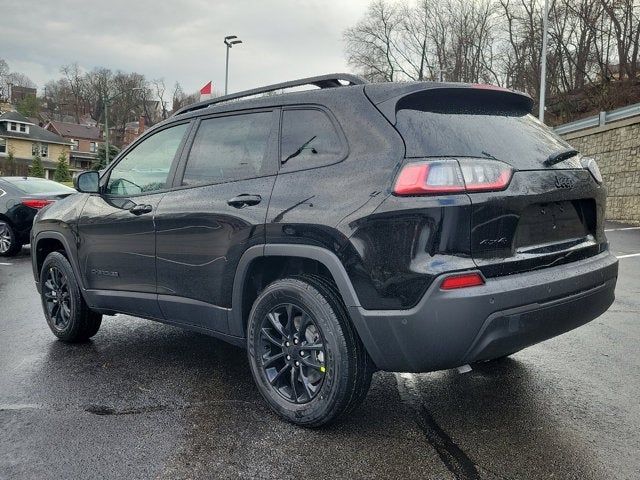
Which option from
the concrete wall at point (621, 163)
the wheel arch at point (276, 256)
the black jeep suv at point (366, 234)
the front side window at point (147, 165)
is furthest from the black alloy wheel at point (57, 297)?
the concrete wall at point (621, 163)

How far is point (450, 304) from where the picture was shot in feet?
8.25

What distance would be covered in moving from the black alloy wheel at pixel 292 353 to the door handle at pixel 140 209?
1276 mm

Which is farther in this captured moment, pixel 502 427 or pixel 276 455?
pixel 502 427

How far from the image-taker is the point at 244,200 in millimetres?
3268

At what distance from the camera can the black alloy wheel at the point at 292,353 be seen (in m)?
3.01

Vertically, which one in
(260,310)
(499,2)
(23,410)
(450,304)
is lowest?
(23,410)

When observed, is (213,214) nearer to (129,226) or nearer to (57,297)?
(129,226)

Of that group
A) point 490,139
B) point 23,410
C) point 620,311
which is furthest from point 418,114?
point 620,311

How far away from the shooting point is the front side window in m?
3.98

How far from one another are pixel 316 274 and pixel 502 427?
49.9 inches

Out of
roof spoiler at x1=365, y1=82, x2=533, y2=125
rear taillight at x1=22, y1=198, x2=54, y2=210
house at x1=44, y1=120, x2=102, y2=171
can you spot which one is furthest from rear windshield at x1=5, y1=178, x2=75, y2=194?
house at x1=44, y1=120, x2=102, y2=171

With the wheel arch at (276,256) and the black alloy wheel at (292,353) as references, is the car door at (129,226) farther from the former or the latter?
the black alloy wheel at (292,353)

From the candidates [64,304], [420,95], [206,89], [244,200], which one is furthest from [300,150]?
[206,89]

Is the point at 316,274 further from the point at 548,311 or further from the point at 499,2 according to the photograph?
the point at 499,2
